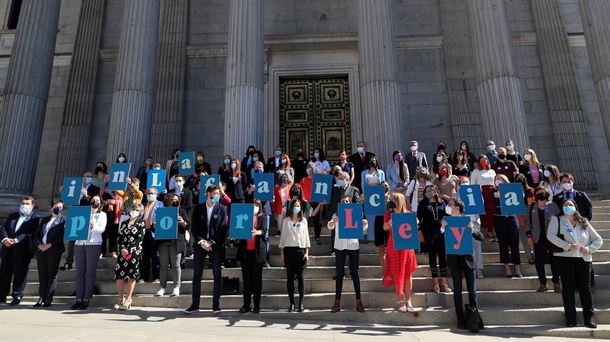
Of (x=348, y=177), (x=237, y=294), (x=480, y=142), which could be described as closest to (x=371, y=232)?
(x=348, y=177)

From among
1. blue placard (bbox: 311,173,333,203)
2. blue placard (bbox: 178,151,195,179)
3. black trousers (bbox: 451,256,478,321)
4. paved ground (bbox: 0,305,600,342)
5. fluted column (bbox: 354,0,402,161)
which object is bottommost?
paved ground (bbox: 0,305,600,342)

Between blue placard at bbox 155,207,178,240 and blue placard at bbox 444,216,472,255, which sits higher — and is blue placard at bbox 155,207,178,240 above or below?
above

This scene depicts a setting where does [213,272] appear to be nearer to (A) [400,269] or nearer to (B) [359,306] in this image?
(B) [359,306]

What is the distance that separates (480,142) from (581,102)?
454 centimetres

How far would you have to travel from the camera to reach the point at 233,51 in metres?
14.1

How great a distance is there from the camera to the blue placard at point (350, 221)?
780 centimetres

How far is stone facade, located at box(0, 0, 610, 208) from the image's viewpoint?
1791cm

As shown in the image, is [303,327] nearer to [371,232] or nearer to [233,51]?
[371,232]

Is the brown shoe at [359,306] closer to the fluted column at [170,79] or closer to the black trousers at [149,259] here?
the black trousers at [149,259]

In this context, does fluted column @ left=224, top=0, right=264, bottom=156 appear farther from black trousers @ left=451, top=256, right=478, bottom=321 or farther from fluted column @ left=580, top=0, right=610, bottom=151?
fluted column @ left=580, top=0, right=610, bottom=151

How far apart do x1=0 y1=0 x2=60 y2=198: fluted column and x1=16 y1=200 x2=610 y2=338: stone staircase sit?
204 inches

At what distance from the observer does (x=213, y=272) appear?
812cm

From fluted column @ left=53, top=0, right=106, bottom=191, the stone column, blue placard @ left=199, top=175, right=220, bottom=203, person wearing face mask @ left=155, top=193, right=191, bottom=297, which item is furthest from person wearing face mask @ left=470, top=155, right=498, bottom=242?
fluted column @ left=53, top=0, right=106, bottom=191

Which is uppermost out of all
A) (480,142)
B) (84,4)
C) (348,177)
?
(84,4)
